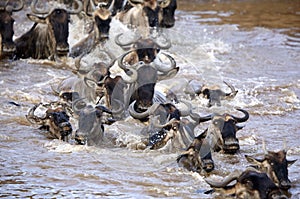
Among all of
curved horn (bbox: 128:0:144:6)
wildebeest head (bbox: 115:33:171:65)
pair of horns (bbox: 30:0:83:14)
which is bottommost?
wildebeest head (bbox: 115:33:171:65)

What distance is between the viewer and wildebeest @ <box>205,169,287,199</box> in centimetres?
746

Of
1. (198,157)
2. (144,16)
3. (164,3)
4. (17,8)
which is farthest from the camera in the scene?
(164,3)

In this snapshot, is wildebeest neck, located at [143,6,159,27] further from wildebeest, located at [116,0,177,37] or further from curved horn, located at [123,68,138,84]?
curved horn, located at [123,68,138,84]

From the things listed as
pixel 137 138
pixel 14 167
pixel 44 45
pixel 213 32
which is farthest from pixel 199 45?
pixel 14 167

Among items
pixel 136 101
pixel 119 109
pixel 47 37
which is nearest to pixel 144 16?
pixel 47 37

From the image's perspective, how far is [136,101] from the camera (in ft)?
35.6

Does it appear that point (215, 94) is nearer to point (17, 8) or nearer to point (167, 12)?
point (167, 12)

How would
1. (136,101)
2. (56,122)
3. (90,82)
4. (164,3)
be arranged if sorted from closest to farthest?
(56,122)
(136,101)
(90,82)
(164,3)

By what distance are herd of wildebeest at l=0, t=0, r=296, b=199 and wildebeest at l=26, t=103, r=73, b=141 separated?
1 cm

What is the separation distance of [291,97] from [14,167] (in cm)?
486

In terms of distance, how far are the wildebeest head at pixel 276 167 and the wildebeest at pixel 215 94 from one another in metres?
3.79

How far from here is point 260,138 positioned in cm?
1005

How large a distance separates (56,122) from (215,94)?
284cm

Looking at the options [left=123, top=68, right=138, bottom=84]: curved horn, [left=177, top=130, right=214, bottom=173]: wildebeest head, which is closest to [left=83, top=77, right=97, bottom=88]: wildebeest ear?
[left=123, top=68, right=138, bottom=84]: curved horn
